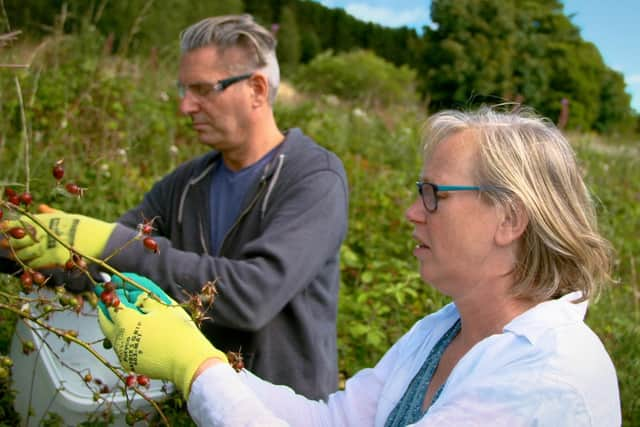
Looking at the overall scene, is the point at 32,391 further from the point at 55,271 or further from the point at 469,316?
the point at 469,316

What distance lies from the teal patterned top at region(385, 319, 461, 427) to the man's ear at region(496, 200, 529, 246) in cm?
31

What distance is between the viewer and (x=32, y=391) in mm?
1846

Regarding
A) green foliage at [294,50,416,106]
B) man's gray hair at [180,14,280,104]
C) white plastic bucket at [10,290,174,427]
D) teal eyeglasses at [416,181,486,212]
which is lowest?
white plastic bucket at [10,290,174,427]

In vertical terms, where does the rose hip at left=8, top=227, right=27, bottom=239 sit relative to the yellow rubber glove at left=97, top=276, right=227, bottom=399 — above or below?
above

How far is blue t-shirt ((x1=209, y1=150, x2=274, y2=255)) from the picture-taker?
94.2 inches

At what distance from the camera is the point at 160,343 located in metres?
1.49

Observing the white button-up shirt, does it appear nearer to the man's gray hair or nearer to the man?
the man

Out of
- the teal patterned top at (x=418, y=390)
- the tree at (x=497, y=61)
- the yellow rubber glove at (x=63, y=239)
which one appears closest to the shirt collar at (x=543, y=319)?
the teal patterned top at (x=418, y=390)

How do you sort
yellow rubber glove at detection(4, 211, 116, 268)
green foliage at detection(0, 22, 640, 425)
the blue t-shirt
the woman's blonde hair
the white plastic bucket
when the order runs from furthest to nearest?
1. green foliage at detection(0, 22, 640, 425)
2. the blue t-shirt
3. yellow rubber glove at detection(4, 211, 116, 268)
4. the white plastic bucket
5. the woman's blonde hair

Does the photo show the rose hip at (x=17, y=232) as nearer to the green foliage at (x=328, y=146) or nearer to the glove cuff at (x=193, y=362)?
the glove cuff at (x=193, y=362)

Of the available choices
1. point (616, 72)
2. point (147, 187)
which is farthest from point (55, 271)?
point (616, 72)

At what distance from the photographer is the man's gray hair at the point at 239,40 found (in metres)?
2.45

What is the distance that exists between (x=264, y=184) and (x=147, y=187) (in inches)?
87.8

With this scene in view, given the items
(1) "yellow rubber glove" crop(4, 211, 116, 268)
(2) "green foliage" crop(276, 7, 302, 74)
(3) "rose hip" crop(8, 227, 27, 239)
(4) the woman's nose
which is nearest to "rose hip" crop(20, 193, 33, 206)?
(3) "rose hip" crop(8, 227, 27, 239)
